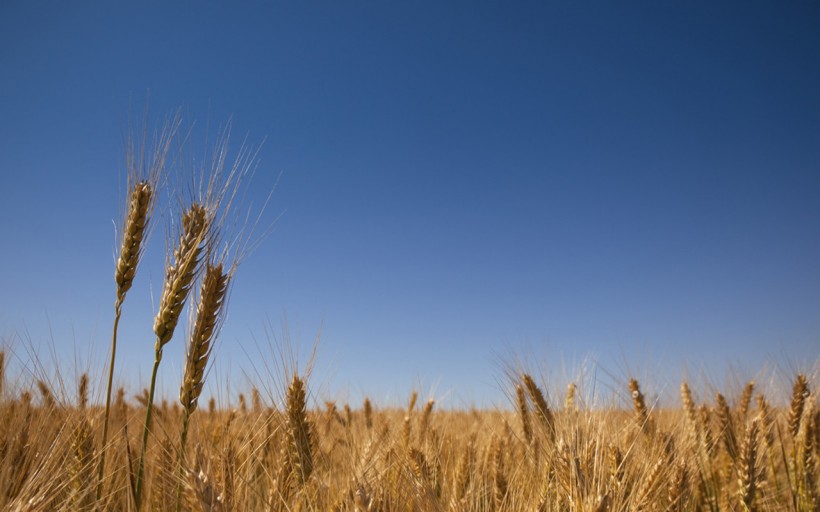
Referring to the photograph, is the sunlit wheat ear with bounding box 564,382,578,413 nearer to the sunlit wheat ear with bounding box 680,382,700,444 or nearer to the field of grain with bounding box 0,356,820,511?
the field of grain with bounding box 0,356,820,511

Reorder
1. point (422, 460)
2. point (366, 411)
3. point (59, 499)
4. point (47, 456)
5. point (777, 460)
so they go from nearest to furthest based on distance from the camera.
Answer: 1. point (47, 456)
2. point (59, 499)
3. point (422, 460)
4. point (777, 460)
5. point (366, 411)

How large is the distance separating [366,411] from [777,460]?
4387 mm

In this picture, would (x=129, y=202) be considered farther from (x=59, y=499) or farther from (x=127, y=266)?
(x=59, y=499)

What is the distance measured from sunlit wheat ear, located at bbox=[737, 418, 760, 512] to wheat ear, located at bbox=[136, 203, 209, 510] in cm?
291

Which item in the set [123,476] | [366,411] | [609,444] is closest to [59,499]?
[123,476]

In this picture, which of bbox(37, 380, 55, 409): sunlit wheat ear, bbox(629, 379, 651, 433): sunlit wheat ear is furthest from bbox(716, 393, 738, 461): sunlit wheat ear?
bbox(37, 380, 55, 409): sunlit wheat ear

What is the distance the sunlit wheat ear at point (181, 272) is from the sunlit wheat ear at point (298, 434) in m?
0.61

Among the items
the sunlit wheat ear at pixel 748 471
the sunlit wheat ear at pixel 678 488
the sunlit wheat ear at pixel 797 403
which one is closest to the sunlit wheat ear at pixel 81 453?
the sunlit wheat ear at pixel 678 488

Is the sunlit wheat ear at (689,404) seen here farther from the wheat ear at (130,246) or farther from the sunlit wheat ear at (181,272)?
the wheat ear at (130,246)

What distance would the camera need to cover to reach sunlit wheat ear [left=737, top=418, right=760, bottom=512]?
2724mm

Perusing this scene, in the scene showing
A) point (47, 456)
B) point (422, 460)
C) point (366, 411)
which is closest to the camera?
point (47, 456)

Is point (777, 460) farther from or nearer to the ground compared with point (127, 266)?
nearer to the ground

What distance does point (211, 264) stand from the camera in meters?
2.20

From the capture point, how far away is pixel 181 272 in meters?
2.08
